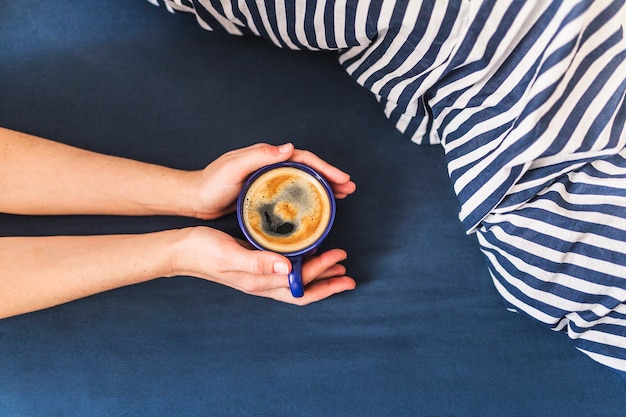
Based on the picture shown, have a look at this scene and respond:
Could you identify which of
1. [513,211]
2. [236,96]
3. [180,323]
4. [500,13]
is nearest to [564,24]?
[500,13]

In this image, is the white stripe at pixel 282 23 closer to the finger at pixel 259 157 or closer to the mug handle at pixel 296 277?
the finger at pixel 259 157

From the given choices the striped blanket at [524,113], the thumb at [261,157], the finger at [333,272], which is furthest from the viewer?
the finger at [333,272]

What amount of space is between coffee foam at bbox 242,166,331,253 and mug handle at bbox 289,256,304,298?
1 centimetres

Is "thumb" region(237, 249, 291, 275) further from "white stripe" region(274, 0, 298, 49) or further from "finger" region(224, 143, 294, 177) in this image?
"white stripe" region(274, 0, 298, 49)

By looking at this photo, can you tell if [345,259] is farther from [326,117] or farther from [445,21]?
[445,21]

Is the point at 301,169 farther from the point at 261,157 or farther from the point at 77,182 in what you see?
the point at 77,182

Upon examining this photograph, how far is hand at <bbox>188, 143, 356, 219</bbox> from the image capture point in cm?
89

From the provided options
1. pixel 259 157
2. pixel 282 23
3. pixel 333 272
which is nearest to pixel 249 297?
pixel 333 272

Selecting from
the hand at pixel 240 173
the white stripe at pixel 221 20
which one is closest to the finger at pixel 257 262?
the hand at pixel 240 173

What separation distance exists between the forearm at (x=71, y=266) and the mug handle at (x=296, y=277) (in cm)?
20

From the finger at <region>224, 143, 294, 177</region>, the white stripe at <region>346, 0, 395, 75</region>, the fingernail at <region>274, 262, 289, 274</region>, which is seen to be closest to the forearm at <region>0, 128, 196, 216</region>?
the finger at <region>224, 143, 294, 177</region>

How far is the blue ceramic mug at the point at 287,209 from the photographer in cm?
87

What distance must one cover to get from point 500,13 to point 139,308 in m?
0.71

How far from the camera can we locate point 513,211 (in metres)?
0.89
